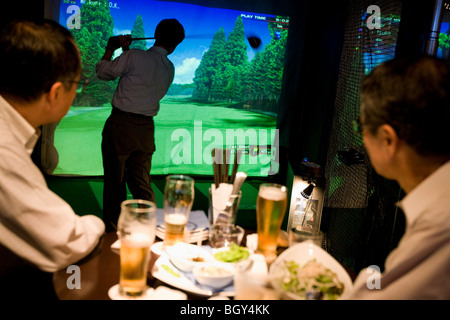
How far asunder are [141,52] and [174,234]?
7.71 feet

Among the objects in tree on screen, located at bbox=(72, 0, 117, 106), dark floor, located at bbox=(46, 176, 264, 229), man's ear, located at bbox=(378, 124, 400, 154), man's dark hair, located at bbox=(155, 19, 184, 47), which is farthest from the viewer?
tree on screen, located at bbox=(72, 0, 117, 106)

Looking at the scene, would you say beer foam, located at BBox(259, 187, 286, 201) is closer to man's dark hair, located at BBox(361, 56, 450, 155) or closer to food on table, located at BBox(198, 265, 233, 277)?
food on table, located at BBox(198, 265, 233, 277)

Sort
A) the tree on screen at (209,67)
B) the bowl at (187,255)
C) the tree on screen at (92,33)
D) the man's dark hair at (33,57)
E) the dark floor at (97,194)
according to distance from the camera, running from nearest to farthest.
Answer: the man's dark hair at (33,57) < the bowl at (187,255) < the dark floor at (97,194) < the tree on screen at (92,33) < the tree on screen at (209,67)

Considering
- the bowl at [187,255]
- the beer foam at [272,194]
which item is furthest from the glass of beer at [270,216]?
the bowl at [187,255]

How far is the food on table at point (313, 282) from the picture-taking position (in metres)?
1.23

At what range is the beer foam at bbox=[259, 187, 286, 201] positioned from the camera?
153cm

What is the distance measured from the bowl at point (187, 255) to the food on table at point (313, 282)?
12.3 inches

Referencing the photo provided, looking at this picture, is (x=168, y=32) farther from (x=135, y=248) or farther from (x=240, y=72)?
(x=135, y=248)

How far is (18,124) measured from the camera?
4.47ft

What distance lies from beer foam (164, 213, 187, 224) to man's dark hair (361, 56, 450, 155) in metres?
0.78

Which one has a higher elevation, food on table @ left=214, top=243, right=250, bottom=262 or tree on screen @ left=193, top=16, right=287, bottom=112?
tree on screen @ left=193, top=16, right=287, bottom=112

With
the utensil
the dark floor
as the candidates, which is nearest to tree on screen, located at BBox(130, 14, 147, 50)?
the dark floor

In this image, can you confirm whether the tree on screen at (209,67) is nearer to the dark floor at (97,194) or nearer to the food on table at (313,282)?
the dark floor at (97,194)

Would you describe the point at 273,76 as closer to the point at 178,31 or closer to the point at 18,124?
the point at 178,31
